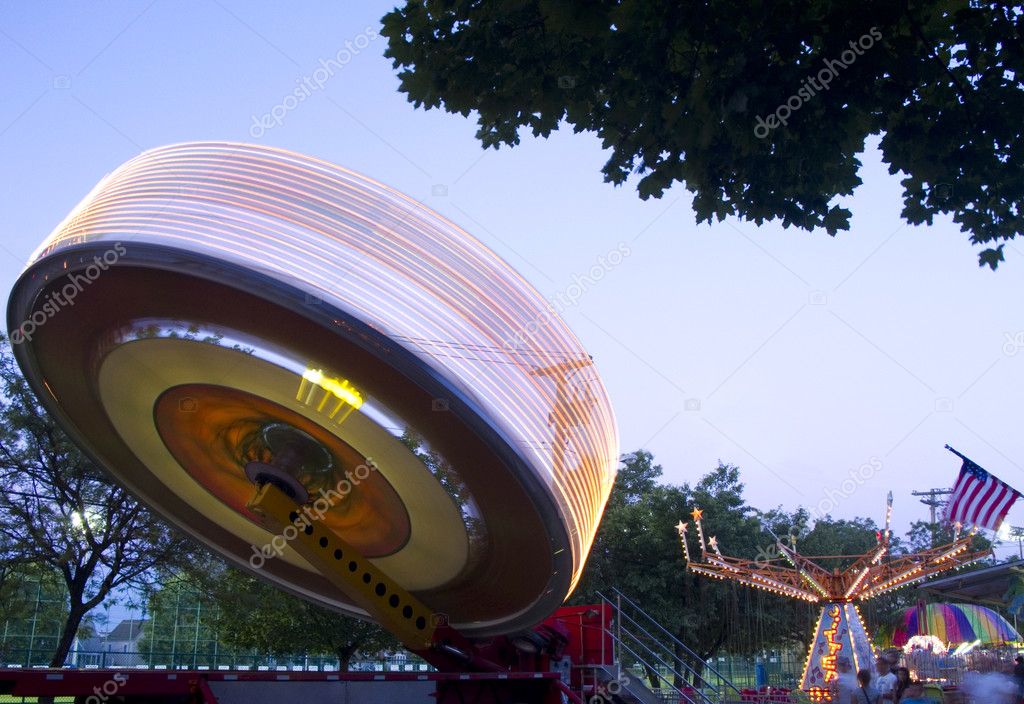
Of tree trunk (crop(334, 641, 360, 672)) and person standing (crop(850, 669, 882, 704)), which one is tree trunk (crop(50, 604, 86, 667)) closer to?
tree trunk (crop(334, 641, 360, 672))

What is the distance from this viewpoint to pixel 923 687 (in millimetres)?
9438

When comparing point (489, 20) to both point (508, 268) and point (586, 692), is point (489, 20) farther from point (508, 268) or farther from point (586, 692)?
point (586, 692)

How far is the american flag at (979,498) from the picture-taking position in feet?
71.2

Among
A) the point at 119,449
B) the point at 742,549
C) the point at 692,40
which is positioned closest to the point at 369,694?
the point at 119,449

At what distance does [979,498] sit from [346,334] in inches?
762

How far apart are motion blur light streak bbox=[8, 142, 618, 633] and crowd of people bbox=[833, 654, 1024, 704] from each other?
4.24 m

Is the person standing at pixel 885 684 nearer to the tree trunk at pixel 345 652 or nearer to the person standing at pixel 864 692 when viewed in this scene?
the person standing at pixel 864 692

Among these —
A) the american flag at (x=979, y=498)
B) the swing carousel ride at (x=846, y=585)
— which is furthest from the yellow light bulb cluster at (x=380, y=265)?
the swing carousel ride at (x=846, y=585)

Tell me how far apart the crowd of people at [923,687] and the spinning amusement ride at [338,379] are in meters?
4.24

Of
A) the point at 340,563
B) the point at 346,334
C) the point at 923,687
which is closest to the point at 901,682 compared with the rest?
the point at 923,687

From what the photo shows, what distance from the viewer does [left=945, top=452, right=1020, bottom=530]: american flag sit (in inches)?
854

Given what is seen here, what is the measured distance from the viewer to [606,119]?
26.2 feet

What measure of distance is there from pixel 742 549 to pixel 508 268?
31.6 metres

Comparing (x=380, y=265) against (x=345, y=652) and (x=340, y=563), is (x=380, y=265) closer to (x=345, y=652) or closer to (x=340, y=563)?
(x=340, y=563)
